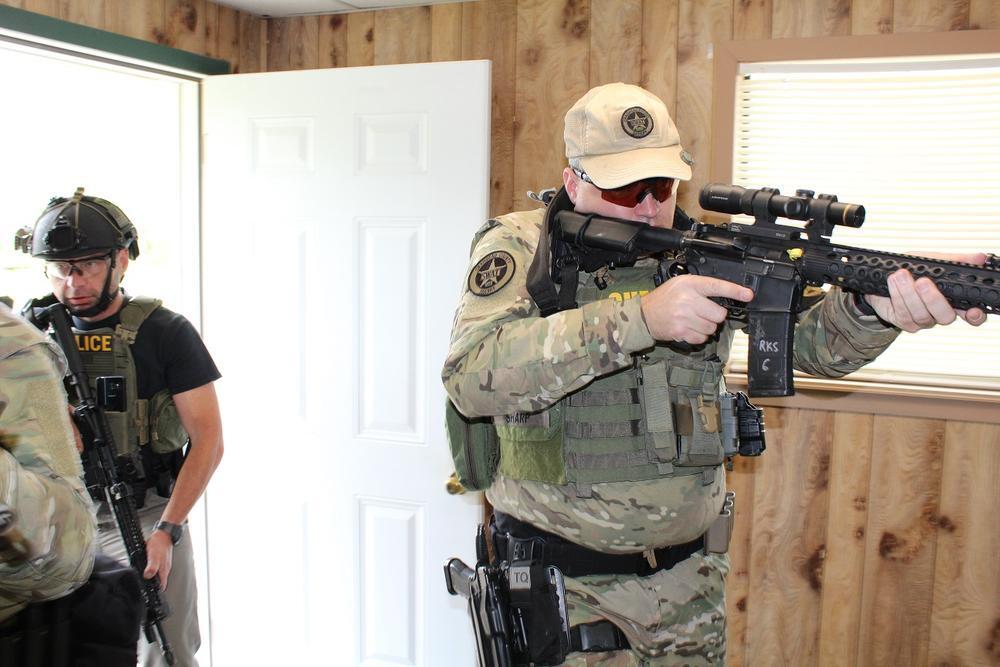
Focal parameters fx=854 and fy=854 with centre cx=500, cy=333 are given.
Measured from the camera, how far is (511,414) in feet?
5.23

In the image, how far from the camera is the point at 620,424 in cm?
167

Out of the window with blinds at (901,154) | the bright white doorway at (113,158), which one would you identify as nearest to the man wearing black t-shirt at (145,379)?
the bright white doorway at (113,158)

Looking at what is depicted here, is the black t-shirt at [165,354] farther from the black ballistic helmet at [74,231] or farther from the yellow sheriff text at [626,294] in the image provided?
the yellow sheriff text at [626,294]

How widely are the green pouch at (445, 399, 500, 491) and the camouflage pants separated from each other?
28cm

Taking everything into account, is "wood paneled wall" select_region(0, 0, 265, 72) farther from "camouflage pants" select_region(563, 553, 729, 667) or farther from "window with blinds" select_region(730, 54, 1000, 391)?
"camouflage pants" select_region(563, 553, 729, 667)

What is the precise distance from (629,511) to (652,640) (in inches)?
10.6

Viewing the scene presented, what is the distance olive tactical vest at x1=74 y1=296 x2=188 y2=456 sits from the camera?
222 cm

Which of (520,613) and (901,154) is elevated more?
(901,154)

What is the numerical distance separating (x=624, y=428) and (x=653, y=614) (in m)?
0.37

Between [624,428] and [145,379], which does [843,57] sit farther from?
[145,379]

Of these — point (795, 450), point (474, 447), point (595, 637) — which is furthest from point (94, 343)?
point (795, 450)

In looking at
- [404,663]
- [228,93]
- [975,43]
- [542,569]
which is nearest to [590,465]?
[542,569]

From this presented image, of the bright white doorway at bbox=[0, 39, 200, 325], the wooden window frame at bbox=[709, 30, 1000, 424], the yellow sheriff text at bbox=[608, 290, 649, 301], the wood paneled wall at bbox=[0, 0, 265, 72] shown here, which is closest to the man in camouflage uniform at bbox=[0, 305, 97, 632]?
the yellow sheriff text at bbox=[608, 290, 649, 301]

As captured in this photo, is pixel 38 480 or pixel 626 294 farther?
pixel 626 294
